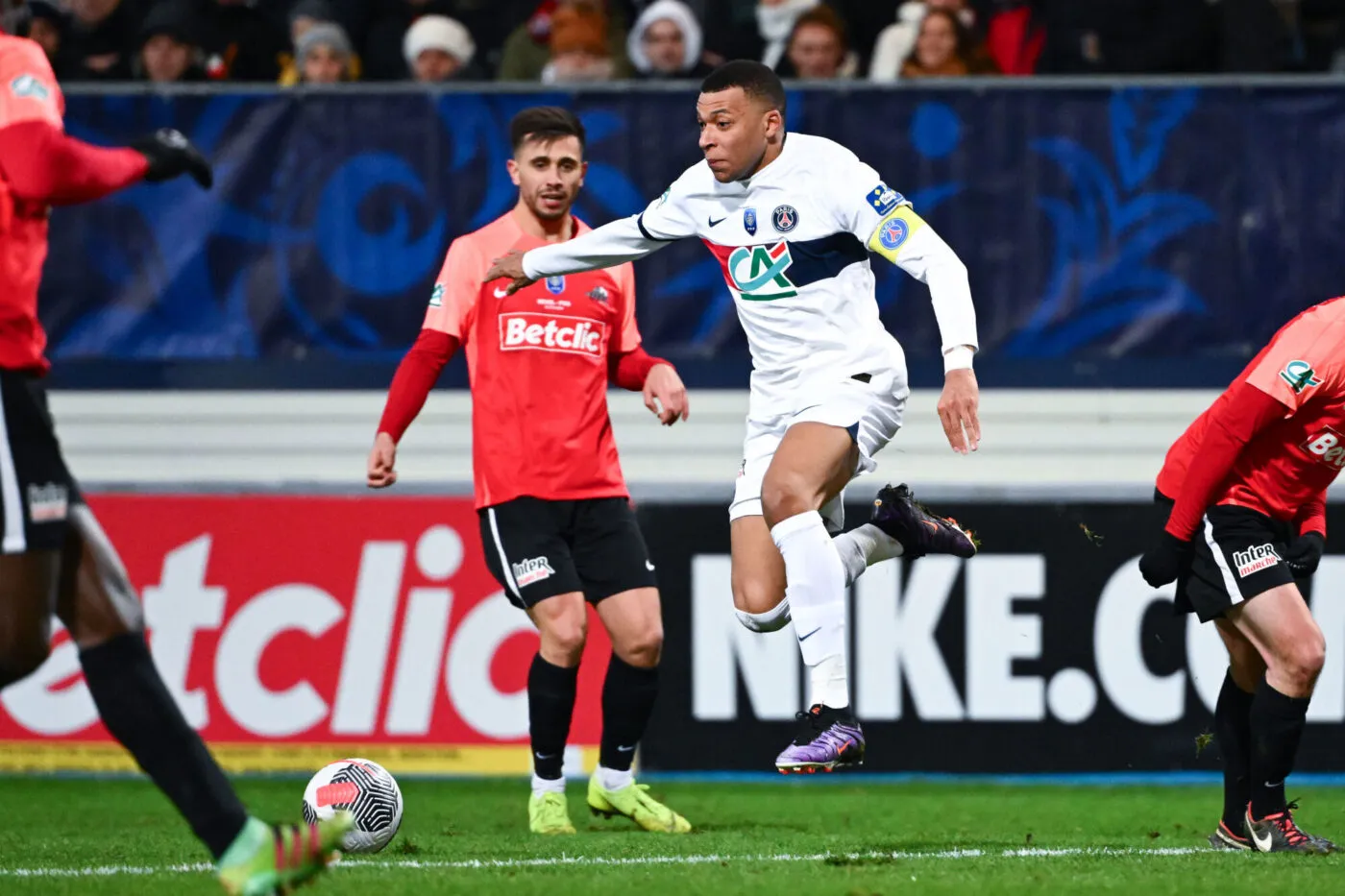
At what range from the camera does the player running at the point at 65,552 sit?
4.44 m

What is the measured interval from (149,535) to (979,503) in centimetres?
392

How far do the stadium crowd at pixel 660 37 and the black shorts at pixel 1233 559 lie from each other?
4.46 meters

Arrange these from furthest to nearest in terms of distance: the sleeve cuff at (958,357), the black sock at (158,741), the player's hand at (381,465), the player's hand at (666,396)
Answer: the player's hand at (381,465) → the player's hand at (666,396) → the sleeve cuff at (958,357) → the black sock at (158,741)

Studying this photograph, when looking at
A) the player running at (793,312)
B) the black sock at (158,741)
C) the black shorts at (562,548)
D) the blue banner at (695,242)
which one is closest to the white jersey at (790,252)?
the player running at (793,312)

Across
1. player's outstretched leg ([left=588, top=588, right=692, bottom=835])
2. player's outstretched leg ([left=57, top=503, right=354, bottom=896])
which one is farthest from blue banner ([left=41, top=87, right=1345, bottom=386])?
player's outstretched leg ([left=57, top=503, right=354, bottom=896])

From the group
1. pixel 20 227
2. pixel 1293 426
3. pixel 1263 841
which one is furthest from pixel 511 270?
pixel 1263 841

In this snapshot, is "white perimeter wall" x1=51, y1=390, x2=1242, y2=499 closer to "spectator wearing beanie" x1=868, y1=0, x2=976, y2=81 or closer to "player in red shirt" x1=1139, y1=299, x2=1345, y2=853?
"spectator wearing beanie" x1=868, y1=0, x2=976, y2=81

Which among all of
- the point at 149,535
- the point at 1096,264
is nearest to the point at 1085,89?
the point at 1096,264

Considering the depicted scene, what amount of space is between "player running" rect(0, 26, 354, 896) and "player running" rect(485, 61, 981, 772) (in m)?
2.02

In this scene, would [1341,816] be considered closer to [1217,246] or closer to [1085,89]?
[1217,246]

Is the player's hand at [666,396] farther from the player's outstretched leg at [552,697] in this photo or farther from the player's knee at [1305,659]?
the player's knee at [1305,659]

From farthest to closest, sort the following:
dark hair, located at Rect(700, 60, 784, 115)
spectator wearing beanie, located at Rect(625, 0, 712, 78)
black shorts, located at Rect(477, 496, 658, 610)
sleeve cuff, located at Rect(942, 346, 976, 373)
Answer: spectator wearing beanie, located at Rect(625, 0, 712, 78), black shorts, located at Rect(477, 496, 658, 610), dark hair, located at Rect(700, 60, 784, 115), sleeve cuff, located at Rect(942, 346, 976, 373)

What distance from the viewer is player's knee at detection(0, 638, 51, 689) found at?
4.45 m

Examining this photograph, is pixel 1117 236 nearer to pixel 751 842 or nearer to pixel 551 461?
pixel 551 461
